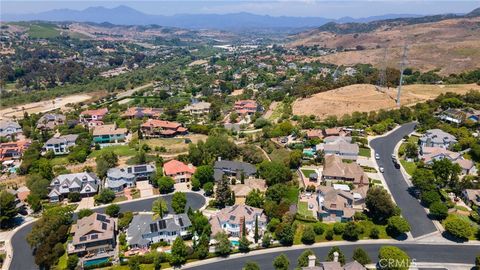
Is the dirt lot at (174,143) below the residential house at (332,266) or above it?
below

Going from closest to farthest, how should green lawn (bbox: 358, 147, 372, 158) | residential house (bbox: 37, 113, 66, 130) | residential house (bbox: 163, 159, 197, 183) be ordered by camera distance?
residential house (bbox: 163, 159, 197, 183) → green lawn (bbox: 358, 147, 372, 158) → residential house (bbox: 37, 113, 66, 130)

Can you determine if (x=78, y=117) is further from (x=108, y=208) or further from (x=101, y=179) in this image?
(x=108, y=208)

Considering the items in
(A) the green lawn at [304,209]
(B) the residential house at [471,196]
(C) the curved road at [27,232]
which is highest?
(B) the residential house at [471,196]

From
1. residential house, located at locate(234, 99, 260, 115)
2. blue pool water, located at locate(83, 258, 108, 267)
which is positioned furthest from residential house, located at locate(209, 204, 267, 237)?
residential house, located at locate(234, 99, 260, 115)

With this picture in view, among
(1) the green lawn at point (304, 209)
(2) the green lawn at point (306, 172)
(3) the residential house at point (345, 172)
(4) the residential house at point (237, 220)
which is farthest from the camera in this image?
(2) the green lawn at point (306, 172)

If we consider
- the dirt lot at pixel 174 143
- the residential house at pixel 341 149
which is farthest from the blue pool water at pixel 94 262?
the residential house at pixel 341 149

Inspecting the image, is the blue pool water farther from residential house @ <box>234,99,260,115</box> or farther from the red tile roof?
residential house @ <box>234,99,260,115</box>

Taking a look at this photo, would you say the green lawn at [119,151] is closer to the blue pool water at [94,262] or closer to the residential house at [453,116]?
the blue pool water at [94,262]
